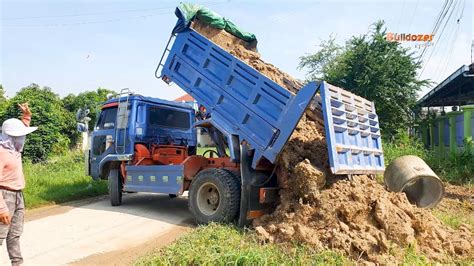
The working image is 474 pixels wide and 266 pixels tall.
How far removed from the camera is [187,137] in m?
9.75

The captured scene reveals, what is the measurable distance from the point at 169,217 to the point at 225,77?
2.82 metres

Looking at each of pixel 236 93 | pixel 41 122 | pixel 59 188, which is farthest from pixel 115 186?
pixel 41 122

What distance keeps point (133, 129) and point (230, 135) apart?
2.89m

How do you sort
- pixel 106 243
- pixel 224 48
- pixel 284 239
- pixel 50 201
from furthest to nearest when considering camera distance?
pixel 50 201 < pixel 224 48 < pixel 106 243 < pixel 284 239

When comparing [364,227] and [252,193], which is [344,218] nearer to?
[364,227]

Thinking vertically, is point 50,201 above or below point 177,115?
below

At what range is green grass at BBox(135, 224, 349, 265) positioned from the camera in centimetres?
441

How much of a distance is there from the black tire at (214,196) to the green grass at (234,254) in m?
1.07

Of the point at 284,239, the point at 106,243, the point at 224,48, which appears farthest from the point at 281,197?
the point at 224,48

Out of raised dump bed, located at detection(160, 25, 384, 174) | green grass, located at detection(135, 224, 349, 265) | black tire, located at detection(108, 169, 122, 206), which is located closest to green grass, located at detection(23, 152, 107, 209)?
black tire, located at detection(108, 169, 122, 206)

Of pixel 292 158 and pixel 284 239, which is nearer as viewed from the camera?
pixel 284 239

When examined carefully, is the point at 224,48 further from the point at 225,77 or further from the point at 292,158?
the point at 292,158

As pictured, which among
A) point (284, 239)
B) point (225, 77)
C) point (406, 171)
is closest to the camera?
point (284, 239)

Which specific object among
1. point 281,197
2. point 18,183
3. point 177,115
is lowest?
point 281,197
